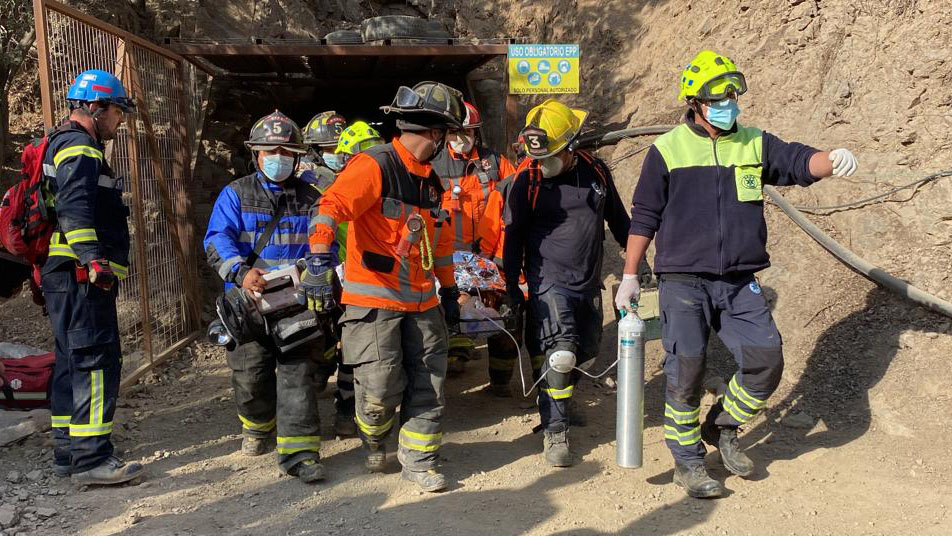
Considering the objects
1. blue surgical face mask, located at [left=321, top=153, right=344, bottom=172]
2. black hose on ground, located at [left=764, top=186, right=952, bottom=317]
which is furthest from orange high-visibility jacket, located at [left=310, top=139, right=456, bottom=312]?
black hose on ground, located at [left=764, top=186, right=952, bottom=317]

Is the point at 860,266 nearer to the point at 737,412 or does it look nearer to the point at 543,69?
the point at 737,412

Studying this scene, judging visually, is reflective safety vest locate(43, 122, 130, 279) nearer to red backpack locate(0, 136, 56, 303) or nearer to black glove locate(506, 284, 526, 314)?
red backpack locate(0, 136, 56, 303)

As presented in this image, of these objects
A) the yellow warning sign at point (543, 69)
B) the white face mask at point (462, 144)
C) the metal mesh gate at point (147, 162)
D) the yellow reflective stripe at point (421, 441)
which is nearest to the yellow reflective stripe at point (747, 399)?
the yellow reflective stripe at point (421, 441)

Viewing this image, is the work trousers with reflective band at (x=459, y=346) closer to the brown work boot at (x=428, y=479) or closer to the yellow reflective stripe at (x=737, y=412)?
the brown work boot at (x=428, y=479)

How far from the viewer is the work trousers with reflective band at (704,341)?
13.6 ft

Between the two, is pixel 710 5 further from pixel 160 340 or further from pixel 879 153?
pixel 160 340

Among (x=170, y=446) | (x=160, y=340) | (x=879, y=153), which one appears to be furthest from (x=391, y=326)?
(x=879, y=153)

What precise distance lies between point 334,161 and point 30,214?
2.66 metres

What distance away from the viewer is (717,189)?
163 inches

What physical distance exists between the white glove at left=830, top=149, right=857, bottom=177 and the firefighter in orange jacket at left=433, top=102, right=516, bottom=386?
2.85 meters

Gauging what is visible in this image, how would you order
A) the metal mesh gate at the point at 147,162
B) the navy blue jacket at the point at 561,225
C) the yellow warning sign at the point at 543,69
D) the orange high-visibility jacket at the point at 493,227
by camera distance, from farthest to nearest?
the yellow warning sign at the point at 543,69
the orange high-visibility jacket at the point at 493,227
the metal mesh gate at the point at 147,162
the navy blue jacket at the point at 561,225

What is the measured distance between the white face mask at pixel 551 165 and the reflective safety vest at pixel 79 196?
262 centimetres

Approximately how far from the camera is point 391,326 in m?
4.24

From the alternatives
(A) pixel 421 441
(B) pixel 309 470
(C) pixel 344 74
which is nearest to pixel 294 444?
(B) pixel 309 470
